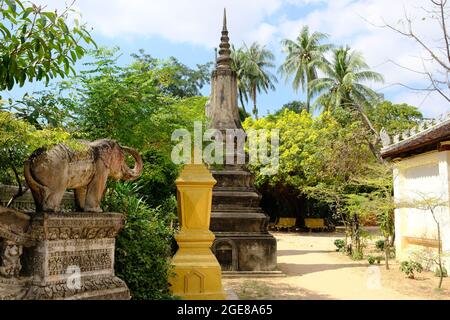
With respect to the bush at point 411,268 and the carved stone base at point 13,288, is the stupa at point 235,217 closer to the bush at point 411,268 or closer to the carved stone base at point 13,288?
the bush at point 411,268

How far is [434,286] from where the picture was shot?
10.2 metres

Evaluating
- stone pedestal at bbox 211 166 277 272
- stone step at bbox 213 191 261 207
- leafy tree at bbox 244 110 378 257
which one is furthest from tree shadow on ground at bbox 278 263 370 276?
stone step at bbox 213 191 261 207

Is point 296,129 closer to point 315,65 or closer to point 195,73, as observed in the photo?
point 315,65

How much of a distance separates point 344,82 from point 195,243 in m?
24.7

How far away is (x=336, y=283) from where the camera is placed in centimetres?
1099

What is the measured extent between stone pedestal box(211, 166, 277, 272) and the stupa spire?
3539 mm

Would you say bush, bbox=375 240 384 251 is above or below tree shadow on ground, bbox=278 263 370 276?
above

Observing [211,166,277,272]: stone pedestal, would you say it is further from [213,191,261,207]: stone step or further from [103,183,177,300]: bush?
[103,183,177,300]: bush

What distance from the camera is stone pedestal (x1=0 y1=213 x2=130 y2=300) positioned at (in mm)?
4195

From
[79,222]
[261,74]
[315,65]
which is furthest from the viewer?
[261,74]

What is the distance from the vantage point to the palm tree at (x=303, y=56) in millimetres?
36094

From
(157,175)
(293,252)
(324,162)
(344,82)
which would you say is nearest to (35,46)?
(157,175)
